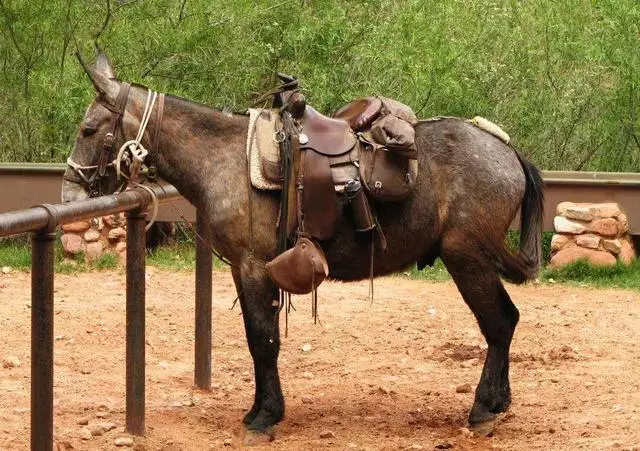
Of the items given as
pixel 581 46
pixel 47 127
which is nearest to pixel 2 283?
pixel 47 127

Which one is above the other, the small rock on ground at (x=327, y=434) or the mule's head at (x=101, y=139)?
the mule's head at (x=101, y=139)

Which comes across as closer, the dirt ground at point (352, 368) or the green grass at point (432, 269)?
the dirt ground at point (352, 368)

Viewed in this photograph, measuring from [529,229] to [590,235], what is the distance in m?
4.21

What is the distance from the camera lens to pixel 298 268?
606 centimetres

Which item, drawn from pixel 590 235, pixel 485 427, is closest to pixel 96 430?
pixel 485 427

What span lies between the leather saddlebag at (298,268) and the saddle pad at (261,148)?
1.19ft

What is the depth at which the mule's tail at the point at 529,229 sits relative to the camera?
22.0 feet

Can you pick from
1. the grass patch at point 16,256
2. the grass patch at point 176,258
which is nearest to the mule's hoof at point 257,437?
the grass patch at point 176,258

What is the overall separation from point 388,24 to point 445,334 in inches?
225

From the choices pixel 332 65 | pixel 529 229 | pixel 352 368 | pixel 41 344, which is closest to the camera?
pixel 41 344

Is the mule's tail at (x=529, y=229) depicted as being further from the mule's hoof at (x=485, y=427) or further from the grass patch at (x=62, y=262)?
the grass patch at (x=62, y=262)

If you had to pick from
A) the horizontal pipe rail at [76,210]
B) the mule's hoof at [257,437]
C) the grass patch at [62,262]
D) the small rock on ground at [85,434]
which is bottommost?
the mule's hoof at [257,437]

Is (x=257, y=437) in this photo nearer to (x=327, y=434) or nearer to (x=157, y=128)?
(x=327, y=434)

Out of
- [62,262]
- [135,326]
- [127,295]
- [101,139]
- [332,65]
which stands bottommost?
[62,262]
